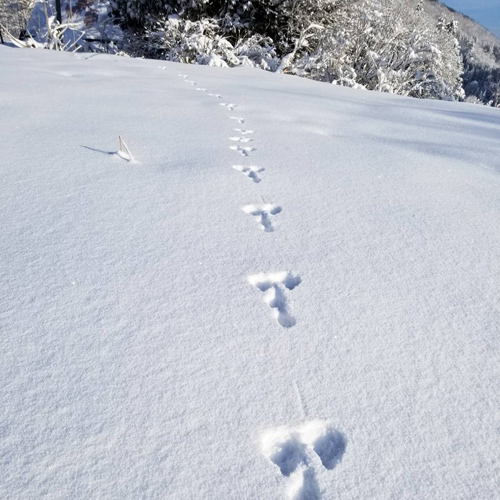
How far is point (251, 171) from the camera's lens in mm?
2137

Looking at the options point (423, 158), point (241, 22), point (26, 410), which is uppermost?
point (241, 22)

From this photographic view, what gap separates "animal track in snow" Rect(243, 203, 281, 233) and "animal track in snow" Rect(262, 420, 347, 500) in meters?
0.90

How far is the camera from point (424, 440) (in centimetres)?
82

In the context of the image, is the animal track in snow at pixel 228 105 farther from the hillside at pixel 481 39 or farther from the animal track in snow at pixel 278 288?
the hillside at pixel 481 39

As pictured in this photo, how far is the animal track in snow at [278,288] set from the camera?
1.13 m

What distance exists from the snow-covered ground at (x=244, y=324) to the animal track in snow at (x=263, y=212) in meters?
0.01

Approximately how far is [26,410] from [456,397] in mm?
922

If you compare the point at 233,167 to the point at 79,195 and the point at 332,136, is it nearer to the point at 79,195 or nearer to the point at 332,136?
the point at 79,195

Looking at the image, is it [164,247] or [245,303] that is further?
[164,247]

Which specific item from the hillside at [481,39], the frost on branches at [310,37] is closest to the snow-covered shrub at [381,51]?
the frost on branches at [310,37]

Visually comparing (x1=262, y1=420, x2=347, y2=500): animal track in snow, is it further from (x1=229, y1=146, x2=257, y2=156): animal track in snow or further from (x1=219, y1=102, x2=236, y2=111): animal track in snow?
(x1=219, y1=102, x2=236, y2=111): animal track in snow

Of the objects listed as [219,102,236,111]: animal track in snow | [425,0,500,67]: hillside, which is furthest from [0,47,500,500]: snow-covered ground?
[425,0,500,67]: hillside

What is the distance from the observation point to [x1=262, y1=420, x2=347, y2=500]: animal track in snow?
74 centimetres

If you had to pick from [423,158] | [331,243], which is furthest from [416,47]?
[331,243]
